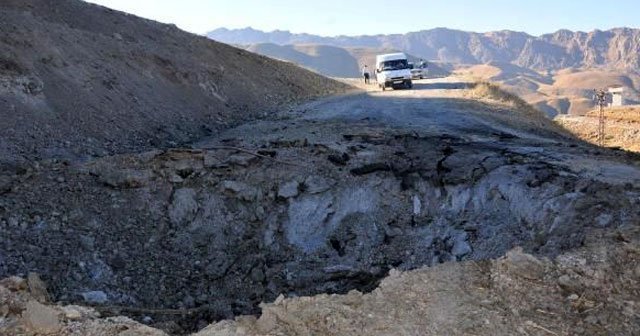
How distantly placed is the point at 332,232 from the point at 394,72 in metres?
18.6

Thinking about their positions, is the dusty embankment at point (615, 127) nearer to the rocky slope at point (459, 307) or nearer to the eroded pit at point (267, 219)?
the eroded pit at point (267, 219)

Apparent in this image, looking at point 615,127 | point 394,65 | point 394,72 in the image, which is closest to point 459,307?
point 394,72

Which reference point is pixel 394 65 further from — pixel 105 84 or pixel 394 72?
pixel 105 84

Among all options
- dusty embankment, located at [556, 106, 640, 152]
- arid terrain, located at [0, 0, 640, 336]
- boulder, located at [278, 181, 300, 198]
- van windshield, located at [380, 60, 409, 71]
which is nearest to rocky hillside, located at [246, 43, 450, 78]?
dusty embankment, located at [556, 106, 640, 152]

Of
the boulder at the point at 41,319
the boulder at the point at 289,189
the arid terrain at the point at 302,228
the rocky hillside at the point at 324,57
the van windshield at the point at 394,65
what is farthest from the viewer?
the rocky hillside at the point at 324,57

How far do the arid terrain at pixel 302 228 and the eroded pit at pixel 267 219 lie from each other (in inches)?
1.0

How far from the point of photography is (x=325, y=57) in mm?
149625

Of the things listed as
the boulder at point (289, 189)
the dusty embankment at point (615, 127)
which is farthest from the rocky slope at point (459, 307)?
the dusty embankment at point (615, 127)

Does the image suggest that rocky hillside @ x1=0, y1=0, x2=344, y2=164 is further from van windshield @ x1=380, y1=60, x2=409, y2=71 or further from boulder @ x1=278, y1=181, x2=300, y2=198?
van windshield @ x1=380, y1=60, x2=409, y2=71

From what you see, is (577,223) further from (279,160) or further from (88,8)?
(88,8)

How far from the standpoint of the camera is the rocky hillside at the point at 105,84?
1123cm

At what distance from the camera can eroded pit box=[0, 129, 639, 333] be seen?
7105mm

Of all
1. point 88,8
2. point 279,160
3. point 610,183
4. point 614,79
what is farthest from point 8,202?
Result: point 614,79

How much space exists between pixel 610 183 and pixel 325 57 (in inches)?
5694
